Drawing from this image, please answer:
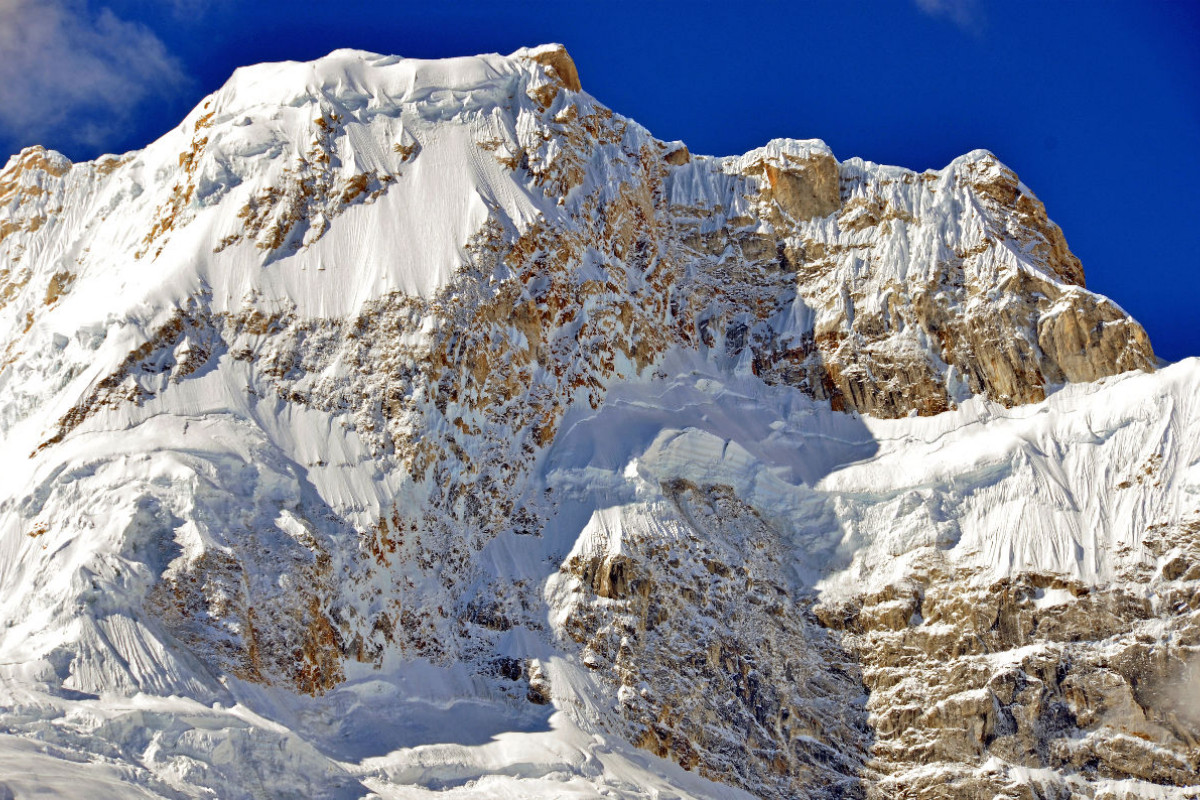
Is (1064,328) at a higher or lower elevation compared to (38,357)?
higher

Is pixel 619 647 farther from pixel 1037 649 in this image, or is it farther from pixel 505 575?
pixel 1037 649

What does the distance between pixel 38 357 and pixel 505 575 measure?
99.8 ft

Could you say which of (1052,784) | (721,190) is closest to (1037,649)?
(1052,784)

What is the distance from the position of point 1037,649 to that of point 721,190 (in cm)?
4141

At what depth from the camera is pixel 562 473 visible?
94688 millimetres

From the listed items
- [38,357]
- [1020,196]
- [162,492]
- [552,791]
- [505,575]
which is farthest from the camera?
[1020,196]

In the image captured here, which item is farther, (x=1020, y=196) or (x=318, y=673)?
(x=1020, y=196)

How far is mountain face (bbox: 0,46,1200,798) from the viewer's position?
8081 centimetres

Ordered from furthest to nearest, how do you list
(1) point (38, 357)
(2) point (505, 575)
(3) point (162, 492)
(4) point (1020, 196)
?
(4) point (1020, 196) → (1) point (38, 357) → (2) point (505, 575) → (3) point (162, 492)

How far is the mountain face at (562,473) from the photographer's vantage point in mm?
80812

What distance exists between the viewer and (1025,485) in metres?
95.3

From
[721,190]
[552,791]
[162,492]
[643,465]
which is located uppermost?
[721,190]

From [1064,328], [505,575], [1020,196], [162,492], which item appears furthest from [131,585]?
[1020,196]

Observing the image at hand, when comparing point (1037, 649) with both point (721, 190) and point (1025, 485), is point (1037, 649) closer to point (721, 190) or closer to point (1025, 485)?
point (1025, 485)
